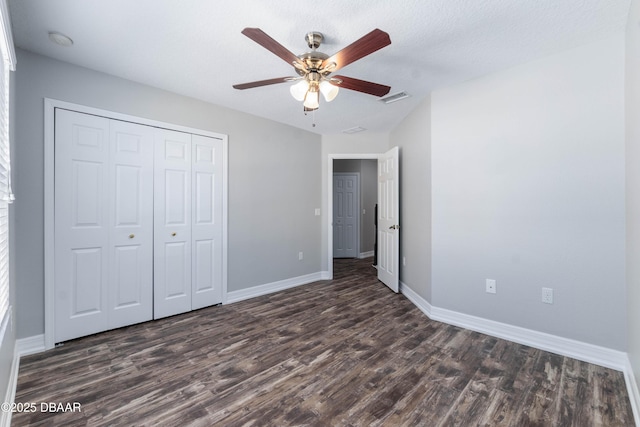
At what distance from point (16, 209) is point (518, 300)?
4213 millimetres

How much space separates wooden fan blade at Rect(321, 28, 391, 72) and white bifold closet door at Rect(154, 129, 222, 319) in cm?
200

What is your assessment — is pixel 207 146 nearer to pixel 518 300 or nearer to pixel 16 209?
pixel 16 209

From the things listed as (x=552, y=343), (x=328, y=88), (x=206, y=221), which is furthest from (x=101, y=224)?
(x=552, y=343)

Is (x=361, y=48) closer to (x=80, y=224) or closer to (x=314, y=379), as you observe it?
(x=314, y=379)

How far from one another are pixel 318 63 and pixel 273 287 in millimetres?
3009

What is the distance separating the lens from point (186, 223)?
10.4 ft

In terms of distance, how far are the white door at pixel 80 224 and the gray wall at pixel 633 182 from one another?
4.01 m

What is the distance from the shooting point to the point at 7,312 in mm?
1671

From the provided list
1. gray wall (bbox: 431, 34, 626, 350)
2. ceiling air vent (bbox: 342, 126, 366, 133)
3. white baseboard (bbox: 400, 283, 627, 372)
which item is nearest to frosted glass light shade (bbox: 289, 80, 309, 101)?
gray wall (bbox: 431, 34, 626, 350)

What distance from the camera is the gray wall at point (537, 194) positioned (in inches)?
82.5

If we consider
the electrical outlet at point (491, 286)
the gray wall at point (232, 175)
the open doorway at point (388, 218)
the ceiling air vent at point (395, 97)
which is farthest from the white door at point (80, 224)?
the electrical outlet at point (491, 286)

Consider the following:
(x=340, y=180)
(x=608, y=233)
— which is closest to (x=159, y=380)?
(x=608, y=233)

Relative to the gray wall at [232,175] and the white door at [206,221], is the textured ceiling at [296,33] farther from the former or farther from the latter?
the white door at [206,221]

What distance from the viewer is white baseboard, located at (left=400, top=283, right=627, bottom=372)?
2086 millimetres
